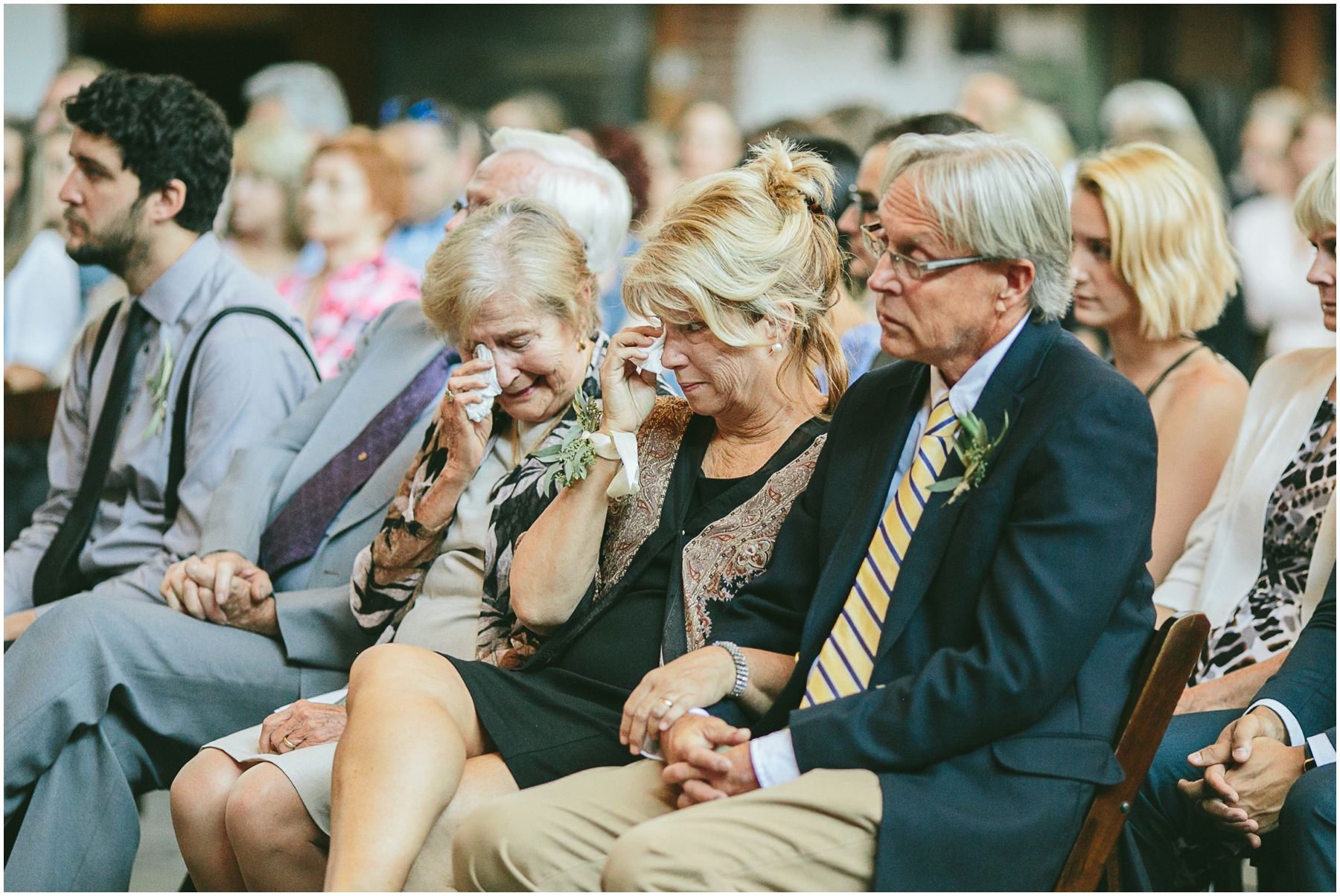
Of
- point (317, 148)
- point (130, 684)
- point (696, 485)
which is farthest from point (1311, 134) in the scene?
point (130, 684)

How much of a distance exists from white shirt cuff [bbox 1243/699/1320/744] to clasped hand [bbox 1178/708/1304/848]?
0.05 feet

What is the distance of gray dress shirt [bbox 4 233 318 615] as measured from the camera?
128 inches

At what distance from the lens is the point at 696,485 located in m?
2.45

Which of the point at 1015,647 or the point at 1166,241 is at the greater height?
the point at 1166,241

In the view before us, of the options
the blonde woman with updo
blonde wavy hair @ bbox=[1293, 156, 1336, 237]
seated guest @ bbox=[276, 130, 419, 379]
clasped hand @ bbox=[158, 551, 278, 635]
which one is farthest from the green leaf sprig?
seated guest @ bbox=[276, 130, 419, 379]

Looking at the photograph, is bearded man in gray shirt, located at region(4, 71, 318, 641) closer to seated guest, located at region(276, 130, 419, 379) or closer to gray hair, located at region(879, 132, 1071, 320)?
seated guest, located at region(276, 130, 419, 379)

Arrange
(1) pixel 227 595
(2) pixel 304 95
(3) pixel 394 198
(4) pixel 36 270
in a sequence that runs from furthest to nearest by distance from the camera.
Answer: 1. (2) pixel 304 95
2. (3) pixel 394 198
3. (4) pixel 36 270
4. (1) pixel 227 595

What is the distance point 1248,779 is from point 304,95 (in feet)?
23.8

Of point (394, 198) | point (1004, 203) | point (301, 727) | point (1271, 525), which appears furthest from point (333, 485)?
point (394, 198)

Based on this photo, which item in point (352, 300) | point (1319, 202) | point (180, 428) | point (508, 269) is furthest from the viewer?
point (352, 300)

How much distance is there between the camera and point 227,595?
2.89 meters

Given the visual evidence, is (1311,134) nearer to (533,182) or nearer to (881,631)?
(533,182)

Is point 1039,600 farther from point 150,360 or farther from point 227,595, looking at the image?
point 150,360

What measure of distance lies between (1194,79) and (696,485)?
38.2ft
